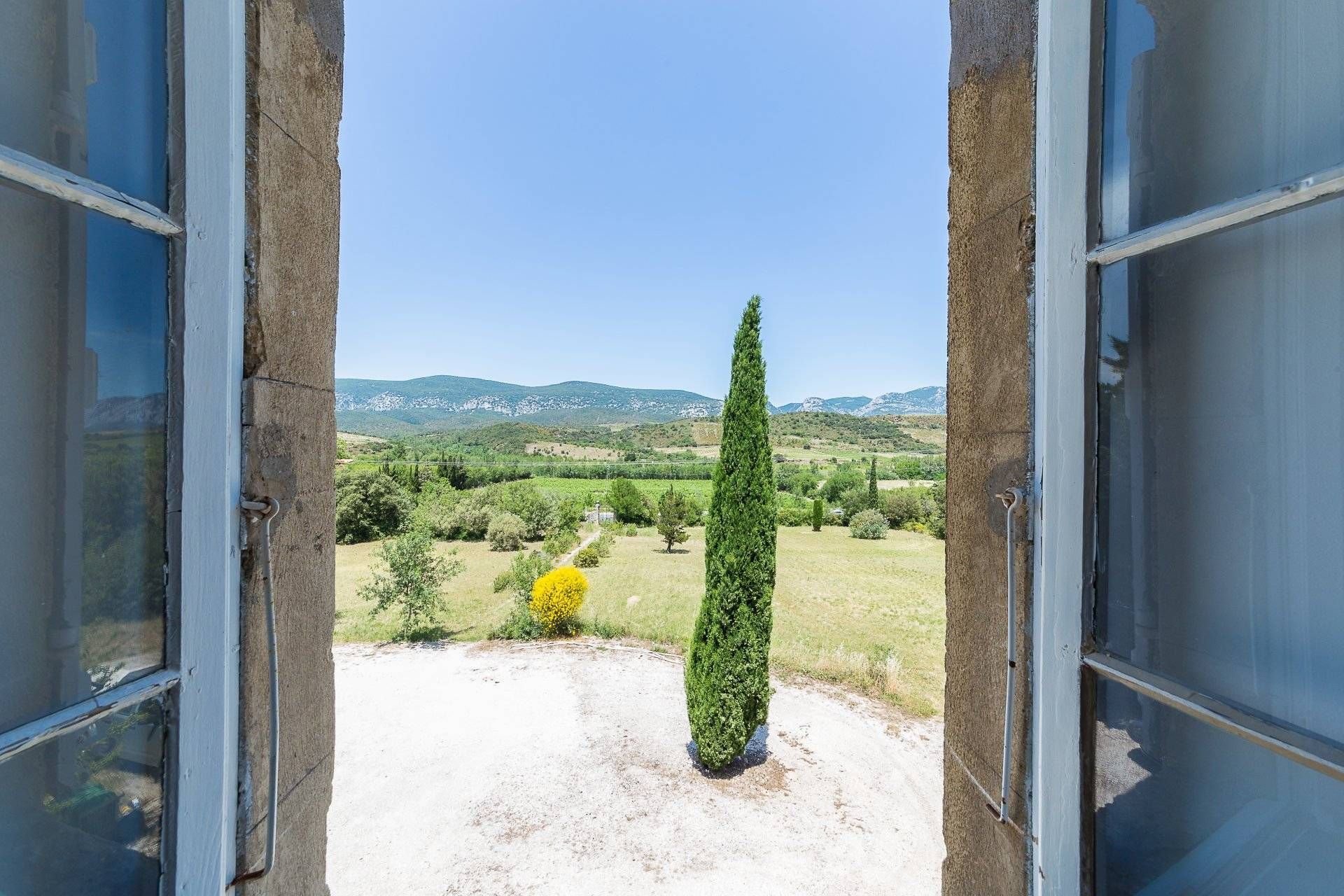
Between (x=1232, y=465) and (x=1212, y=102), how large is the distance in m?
0.50

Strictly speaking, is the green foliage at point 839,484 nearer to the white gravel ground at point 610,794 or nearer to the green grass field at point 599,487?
the green grass field at point 599,487

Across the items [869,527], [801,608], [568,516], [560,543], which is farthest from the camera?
[869,527]

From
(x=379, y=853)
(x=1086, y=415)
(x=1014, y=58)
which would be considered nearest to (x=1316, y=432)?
(x=1086, y=415)

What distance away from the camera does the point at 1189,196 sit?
2.32ft

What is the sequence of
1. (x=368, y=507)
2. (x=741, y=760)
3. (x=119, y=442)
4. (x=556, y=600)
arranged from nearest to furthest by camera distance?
(x=119, y=442) → (x=741, y=760) → (x=556, y=600) → (x=368, y=507)

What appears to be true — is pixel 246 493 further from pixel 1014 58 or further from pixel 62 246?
pixel 1014 58

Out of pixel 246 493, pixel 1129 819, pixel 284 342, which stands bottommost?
pixel 1129 819

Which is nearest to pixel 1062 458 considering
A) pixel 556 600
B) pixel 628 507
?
pixel 556 600

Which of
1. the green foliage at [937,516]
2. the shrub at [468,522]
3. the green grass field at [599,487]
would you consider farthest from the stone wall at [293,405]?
the green foliage at [937,516]

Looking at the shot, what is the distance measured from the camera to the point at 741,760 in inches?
179

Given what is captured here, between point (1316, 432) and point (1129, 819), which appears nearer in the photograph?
point (1316, 432)

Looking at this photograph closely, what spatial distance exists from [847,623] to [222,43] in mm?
9884

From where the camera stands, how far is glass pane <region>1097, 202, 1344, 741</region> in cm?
58

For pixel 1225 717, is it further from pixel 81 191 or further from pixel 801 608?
pixel 801 608
